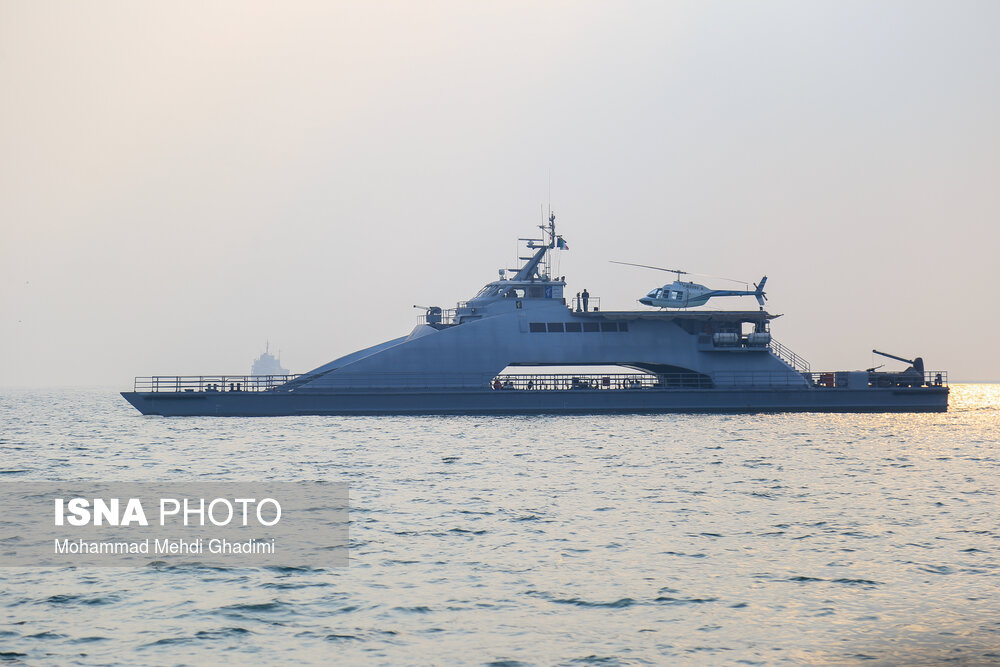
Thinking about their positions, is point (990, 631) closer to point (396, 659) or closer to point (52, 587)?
point (396, 659)

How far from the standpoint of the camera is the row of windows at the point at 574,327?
44281 millimetres

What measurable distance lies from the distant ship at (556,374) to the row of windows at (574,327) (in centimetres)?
6

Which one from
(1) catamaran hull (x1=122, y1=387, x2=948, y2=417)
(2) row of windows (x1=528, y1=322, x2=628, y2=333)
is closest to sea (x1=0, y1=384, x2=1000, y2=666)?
(1) catamaran hull (x1=122, y1=387, x2=948, y2=417)

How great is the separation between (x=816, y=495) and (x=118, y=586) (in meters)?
14.8

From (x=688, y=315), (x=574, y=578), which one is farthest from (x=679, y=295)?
(x=574, y=578)

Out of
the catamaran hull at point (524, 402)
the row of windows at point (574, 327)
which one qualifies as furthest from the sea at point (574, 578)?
the row of windows at point (574, 327)

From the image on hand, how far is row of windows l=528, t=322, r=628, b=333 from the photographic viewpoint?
145ft

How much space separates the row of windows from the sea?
61.7 feet

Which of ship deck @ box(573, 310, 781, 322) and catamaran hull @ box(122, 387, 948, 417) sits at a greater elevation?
ship deck @ box(573, 310, 781, 322)

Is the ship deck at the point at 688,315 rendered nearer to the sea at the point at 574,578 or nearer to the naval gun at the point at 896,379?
the naval gun at the point at 896,379

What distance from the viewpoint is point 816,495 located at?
1966cm

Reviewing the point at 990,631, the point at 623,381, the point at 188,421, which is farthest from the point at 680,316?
the point at 990,631

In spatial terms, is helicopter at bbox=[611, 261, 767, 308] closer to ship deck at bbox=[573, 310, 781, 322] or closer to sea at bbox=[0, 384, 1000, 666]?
ship deck at bbox=[573, 310, 781, 322]

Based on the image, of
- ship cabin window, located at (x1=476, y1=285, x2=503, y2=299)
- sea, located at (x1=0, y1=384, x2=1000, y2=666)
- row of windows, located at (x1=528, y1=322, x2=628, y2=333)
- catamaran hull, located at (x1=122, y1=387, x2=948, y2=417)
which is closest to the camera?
sea, located at (x1=0, y1=384, x2=1000, y2=666)
